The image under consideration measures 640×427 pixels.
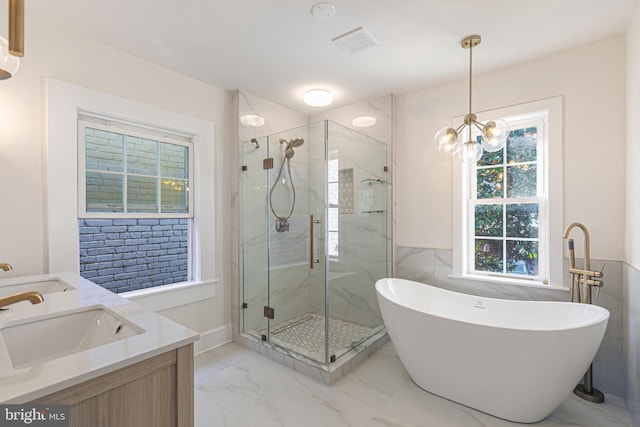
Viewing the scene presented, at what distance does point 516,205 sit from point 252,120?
8.65 feet

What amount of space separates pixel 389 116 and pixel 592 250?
6.72 ft

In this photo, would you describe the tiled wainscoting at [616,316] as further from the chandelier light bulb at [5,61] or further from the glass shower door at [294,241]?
the chandelier light bulb at [5,61]

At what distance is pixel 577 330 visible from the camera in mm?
1624

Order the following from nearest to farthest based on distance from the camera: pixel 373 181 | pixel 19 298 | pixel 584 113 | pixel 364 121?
1. pixel 19 298
2. pixel 584 113
3. pixel 373 181
4. pixel 364 121

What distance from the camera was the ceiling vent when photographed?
208 centimetres

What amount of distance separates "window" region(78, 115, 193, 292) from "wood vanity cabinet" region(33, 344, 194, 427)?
177 cm

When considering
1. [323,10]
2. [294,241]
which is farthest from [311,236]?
[323,10]

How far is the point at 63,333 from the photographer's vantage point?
1.24 meters

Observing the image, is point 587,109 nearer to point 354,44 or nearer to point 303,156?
point 354,44

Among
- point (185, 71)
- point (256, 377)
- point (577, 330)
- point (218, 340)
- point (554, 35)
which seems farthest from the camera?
point (218, 340)

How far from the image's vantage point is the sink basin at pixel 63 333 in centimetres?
112

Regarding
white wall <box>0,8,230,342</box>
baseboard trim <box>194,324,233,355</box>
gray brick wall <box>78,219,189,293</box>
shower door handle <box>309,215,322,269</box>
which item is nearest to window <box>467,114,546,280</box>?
shower door handle <box>309,215,322,269</box>

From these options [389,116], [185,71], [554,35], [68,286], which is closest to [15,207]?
[68,286]

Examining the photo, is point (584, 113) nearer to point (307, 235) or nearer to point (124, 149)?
point (307, 235)
